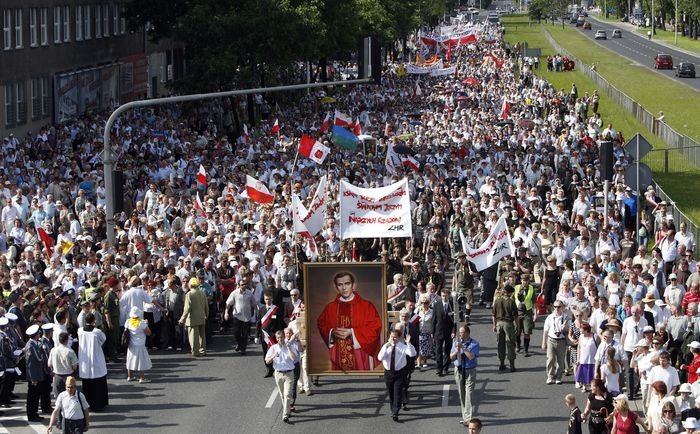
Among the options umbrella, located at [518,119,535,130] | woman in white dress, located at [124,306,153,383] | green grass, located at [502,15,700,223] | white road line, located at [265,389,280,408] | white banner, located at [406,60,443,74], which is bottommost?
green grass, located at [502,15,700,223]

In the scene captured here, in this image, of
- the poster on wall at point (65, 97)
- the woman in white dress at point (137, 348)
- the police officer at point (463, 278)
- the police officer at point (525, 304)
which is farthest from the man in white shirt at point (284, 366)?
the poster on wall at point (65, 97)

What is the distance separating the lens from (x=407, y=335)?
911 inches

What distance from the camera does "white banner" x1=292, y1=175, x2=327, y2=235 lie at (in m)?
30.3

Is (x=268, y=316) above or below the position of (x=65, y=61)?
below

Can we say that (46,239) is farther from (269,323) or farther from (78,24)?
(78,24)

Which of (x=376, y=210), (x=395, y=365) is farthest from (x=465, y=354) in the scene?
(x=376, y=210)

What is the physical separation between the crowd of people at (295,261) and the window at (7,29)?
8037 mm

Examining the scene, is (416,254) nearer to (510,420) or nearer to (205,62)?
(510,420)

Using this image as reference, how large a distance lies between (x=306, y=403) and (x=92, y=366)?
3.38 meters

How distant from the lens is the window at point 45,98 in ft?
194

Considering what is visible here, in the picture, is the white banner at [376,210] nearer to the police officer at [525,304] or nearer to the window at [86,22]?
the police officer at [525,304]

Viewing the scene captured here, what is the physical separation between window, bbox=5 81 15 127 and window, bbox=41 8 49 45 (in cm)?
473

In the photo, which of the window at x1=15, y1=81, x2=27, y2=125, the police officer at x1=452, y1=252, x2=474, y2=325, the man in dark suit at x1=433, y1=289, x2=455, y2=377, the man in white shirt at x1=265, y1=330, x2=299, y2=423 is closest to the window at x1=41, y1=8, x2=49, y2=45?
the window at x1=15, y1=81, x2=27, y2=125

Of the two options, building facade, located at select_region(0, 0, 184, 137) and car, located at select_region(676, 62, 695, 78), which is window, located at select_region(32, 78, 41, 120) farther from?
car, located at select_region(676, 62, 695, 78)
